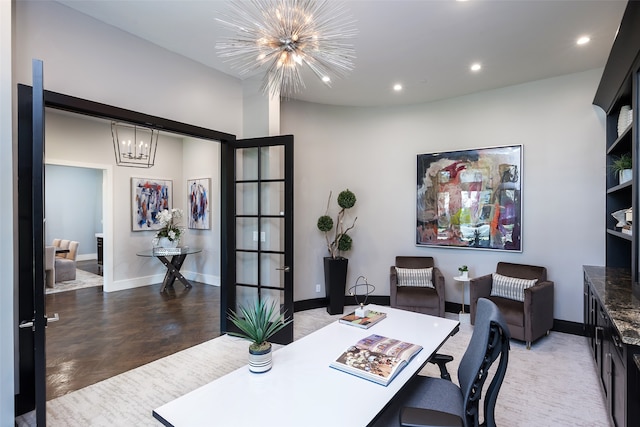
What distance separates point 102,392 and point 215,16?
131 inches

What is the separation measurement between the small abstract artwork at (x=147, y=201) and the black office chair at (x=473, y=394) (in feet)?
20.5

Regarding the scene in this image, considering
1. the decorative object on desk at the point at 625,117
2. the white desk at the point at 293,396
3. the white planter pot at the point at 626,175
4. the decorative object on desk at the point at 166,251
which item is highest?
the decorative object on desk at the point at 625,117

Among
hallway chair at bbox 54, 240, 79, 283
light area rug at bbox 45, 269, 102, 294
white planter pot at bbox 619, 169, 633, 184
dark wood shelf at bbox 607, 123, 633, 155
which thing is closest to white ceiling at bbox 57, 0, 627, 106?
dark wood shelf at bbox 607, 123, 633, 155

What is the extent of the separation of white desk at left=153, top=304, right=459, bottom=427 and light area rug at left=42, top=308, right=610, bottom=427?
49.0 inches

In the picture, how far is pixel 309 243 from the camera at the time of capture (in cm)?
493

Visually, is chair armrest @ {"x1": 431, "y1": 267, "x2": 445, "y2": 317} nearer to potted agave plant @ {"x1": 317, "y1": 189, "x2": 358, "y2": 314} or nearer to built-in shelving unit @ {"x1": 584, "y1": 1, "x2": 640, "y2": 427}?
potted agave plant @ {"x1": 317, "y1": 189, "x2": 358, "y2": 314}

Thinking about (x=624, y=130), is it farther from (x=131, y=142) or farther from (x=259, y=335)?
(x=131, y=142)

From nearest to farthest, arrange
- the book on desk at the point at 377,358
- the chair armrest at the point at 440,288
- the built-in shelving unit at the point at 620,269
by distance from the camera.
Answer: the book on desk at the point at 377,358
the built-in shelving unit at the point at 620,269
the chair armrest at the point at 440,288

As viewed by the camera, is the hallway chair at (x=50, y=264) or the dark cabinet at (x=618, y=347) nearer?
the dark cabinet at (x=618, y=347)

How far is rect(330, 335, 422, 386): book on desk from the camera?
1548 mm

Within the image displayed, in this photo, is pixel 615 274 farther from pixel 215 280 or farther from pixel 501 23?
pixel 215 280

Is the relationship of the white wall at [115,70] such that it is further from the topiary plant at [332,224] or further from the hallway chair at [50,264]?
the hallway chair at [50,264]

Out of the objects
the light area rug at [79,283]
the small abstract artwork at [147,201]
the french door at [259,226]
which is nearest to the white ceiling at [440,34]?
the french door at [259,226]

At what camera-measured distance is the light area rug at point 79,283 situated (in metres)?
6.11
